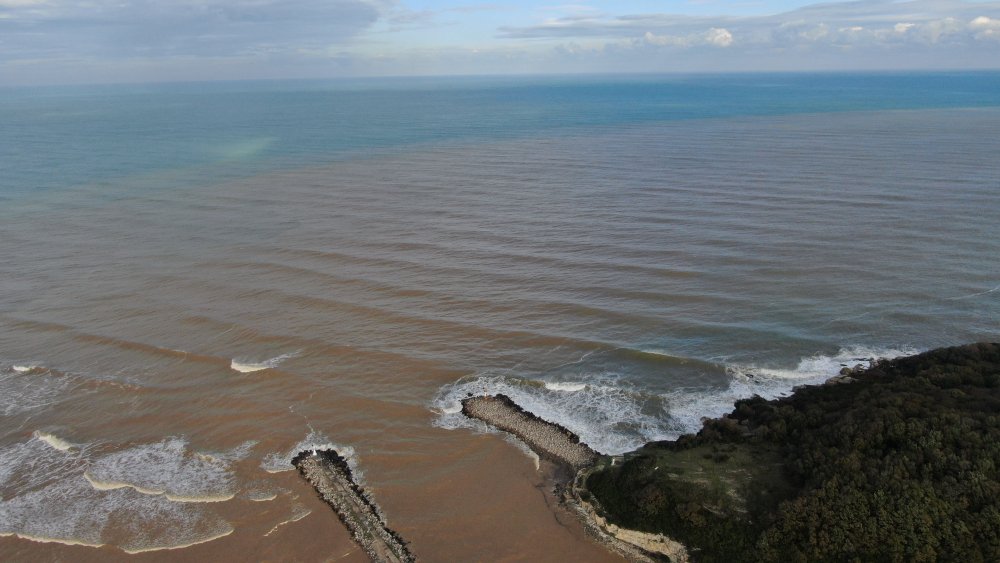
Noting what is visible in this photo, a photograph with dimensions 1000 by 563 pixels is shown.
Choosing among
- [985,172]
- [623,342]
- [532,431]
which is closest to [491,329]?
[623,342]

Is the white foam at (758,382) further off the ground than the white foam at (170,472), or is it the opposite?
the white foam at (758,382)

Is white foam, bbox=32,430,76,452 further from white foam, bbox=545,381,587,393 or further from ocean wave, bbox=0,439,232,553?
white foam, bbox=545,381,587,393

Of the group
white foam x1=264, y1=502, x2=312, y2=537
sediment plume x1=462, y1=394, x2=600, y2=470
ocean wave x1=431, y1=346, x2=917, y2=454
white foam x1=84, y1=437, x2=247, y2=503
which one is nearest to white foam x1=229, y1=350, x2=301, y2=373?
white foam x1=84, y1=437, x2=247, y2=503

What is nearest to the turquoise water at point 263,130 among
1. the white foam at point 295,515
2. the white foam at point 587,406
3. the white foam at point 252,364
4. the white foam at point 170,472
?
the white foam at point 252,364

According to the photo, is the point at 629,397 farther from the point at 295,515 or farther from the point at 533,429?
the point at 295,515

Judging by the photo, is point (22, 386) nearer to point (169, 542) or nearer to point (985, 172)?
point (169, 542)

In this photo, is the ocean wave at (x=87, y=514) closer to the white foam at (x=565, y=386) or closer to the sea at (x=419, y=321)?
the sea at (x=419, y=321)
